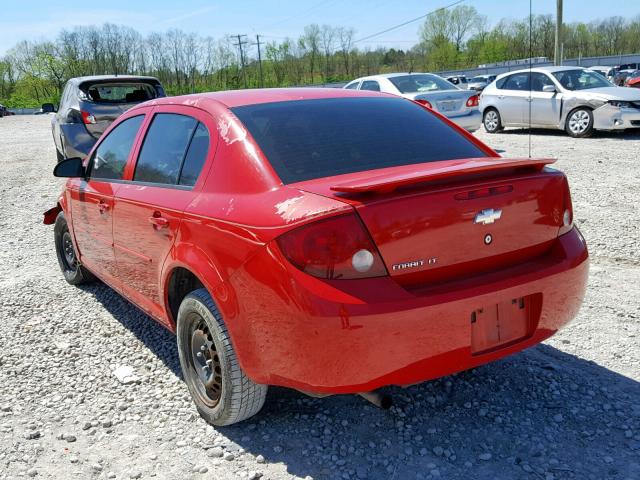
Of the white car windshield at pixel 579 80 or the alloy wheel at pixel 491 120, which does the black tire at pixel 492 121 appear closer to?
the alloy wheel at pixel 491 120

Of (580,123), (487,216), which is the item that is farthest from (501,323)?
(580,123)

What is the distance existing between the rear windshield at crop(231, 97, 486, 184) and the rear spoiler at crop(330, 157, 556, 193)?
148mm

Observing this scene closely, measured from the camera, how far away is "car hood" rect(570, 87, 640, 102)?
12438 mm

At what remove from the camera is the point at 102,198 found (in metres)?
3.94

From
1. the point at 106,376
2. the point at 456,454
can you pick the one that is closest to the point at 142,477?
the point at 106,376

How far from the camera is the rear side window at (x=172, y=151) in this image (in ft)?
10.1

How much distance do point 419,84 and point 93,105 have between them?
639cm

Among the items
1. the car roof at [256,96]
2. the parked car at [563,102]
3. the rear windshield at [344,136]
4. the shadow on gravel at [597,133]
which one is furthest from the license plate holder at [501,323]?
the shadow on gravel at [597,133]

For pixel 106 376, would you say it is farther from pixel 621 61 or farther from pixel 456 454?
pixel 621 61

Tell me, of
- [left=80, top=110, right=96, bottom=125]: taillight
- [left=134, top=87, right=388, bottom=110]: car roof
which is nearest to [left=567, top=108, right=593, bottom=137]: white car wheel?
[left=80, top=110, right=96, bottom=125]: taillight

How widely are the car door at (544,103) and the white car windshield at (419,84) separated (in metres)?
2.43

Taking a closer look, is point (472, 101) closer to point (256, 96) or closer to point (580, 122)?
point (580, 122)

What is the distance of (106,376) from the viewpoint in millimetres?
3619

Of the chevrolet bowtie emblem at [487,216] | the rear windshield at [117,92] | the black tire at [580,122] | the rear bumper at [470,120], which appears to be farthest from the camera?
the black tire at [580,122]
